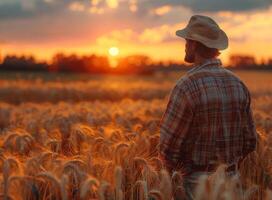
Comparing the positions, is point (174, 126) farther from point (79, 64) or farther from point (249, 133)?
point (79, 64)

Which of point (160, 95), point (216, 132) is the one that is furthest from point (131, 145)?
point (160, 95)

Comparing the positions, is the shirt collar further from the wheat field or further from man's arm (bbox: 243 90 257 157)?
the wheat field

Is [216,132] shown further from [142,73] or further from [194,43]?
[142,73]

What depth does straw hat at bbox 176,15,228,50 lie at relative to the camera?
15.1ft

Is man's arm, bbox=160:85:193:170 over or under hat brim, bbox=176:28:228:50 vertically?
under

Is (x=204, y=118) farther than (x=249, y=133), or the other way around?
(x=249, y=133)

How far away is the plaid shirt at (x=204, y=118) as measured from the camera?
4.60 meters

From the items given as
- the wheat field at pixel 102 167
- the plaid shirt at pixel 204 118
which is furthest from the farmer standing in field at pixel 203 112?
the wheat field at pixel 102 167

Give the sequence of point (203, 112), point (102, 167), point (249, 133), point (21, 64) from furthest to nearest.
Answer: point (21, 64)
point (249, 133)
point (203, 112)
point (102, 167)

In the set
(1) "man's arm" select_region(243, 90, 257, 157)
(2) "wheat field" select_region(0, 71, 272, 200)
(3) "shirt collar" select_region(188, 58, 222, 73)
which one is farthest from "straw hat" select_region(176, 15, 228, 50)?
(2) "wheat field" select_region(0, 71, 272, 200)

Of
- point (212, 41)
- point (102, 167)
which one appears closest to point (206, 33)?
point (212, 41)

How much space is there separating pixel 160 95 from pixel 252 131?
63.9 ft

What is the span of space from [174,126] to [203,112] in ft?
0.89

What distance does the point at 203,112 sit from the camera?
182 inches
